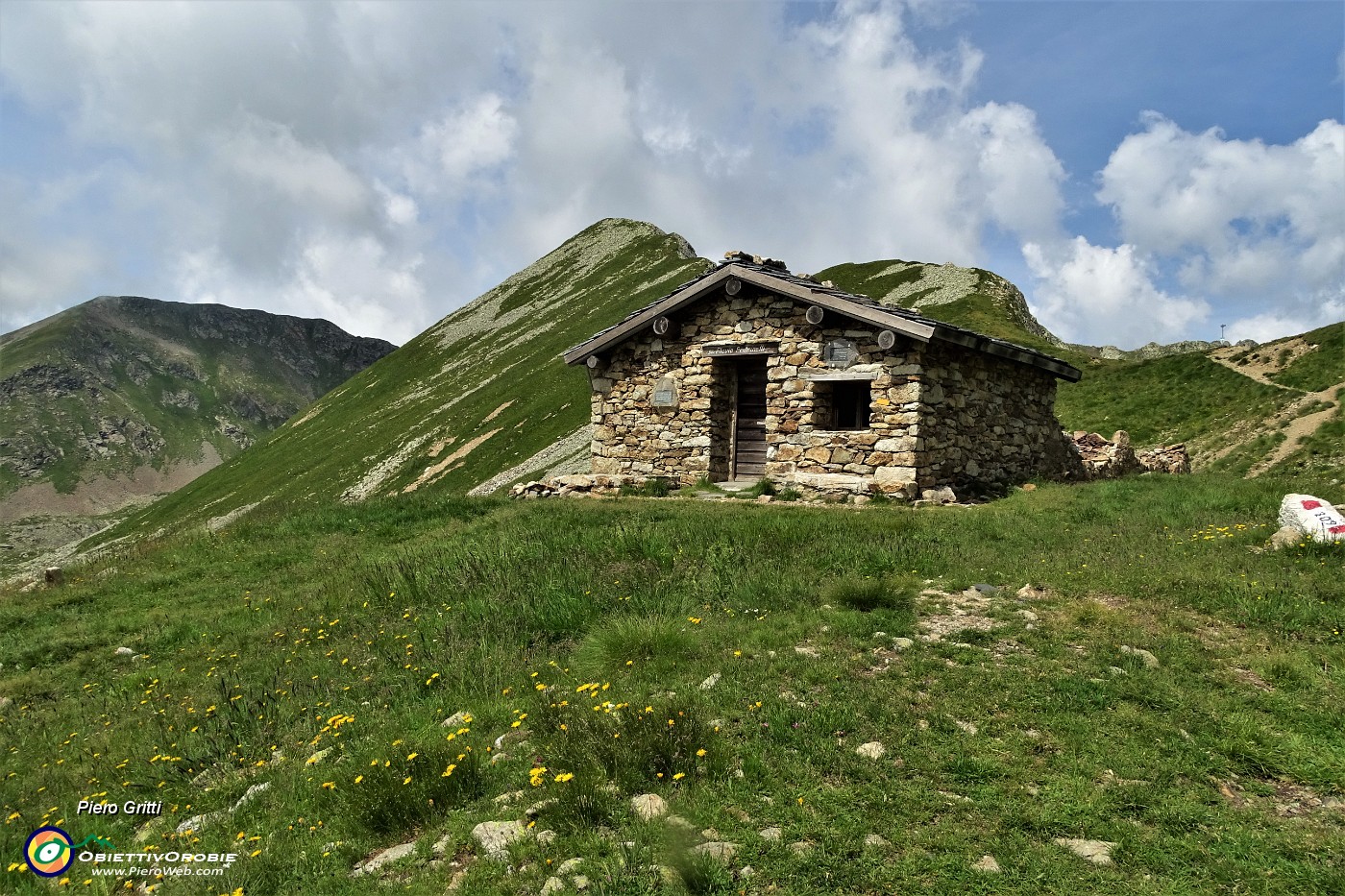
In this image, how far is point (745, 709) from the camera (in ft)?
18.0

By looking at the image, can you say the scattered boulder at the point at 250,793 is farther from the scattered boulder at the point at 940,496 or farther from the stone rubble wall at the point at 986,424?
the stone rubble wall at the point at 986,424

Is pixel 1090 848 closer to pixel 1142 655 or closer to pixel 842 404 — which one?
pixel 1142 655

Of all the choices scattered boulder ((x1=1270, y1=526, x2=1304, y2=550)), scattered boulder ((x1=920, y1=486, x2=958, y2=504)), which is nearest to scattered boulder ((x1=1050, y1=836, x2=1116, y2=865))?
scattered boulder ((x1=1270, y1=526, x2=1304, y2=550))

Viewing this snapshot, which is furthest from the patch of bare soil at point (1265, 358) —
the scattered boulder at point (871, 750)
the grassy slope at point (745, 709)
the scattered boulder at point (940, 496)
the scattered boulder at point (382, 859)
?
the scattered boulder at point (382, 859)

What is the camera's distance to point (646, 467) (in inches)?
744

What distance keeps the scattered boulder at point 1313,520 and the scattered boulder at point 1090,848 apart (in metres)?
7.51

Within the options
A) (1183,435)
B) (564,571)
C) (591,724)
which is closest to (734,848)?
(591,724)

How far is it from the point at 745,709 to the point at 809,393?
11954 millimetres

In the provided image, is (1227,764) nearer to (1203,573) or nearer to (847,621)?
(847,621)

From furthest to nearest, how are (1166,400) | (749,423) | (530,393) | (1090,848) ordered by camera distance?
(530,393) → (1166,400) → (749,423) → (1090,848)

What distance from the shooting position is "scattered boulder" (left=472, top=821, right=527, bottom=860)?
13.8 ft

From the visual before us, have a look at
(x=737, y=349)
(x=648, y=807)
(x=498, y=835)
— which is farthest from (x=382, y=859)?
(x=737, y=349)

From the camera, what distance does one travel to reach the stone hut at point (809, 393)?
15695 mm

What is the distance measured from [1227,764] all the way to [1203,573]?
4.35m
